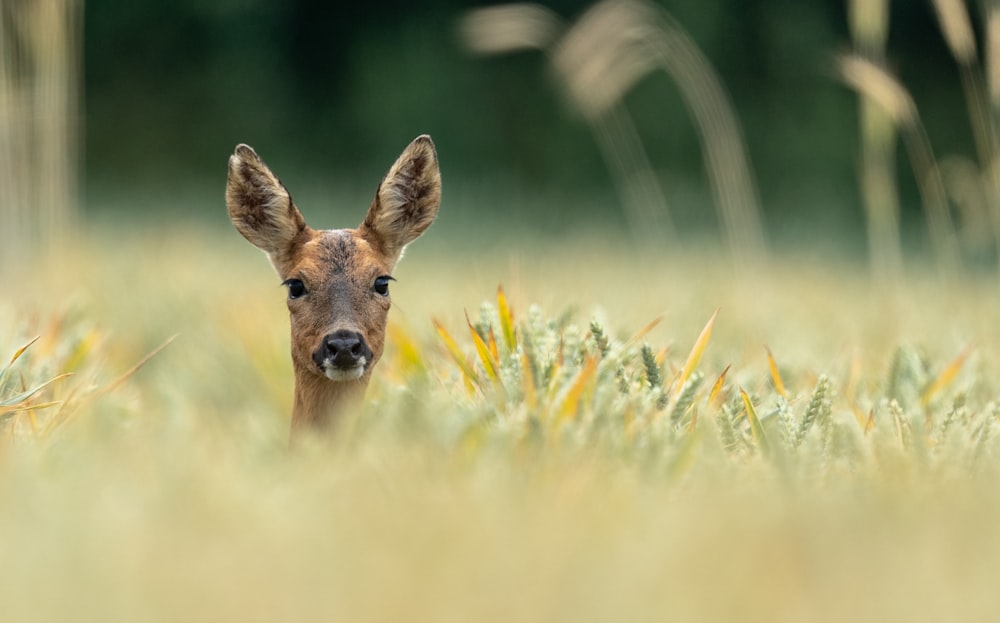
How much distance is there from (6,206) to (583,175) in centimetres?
675

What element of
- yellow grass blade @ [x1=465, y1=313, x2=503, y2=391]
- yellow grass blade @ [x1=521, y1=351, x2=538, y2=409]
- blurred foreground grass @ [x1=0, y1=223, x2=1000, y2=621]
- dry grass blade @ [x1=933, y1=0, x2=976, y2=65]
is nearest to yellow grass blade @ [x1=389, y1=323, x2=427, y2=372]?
blurred foreground grass @ [x1=0, y1=223, x2=1000, y2=621]

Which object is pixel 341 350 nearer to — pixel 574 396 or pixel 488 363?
pixel 488 363

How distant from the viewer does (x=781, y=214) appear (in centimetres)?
1013

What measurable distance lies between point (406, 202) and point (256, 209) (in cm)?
34

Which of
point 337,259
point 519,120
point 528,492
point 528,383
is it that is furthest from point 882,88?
point 519,120

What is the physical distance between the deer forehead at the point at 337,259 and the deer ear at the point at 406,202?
0.08m

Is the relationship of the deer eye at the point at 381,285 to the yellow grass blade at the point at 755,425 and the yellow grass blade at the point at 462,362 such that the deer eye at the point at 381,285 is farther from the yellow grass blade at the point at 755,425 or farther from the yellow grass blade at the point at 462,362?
the yellow grass blade at the point at 755,425

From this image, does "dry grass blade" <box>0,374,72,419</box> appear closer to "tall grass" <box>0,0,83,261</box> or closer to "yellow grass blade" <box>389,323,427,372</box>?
"yellow grass blade" <box>389,323,427,372</box>

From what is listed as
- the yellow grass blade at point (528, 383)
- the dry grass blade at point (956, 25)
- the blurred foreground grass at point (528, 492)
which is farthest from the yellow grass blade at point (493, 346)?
the dry grass blade at point (956, 25)

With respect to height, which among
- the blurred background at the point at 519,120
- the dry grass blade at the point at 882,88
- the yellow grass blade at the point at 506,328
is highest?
the blurred background at the point at 519,120

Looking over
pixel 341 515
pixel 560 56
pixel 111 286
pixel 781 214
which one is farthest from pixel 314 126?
pixel 341 515

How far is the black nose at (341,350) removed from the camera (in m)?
2.79

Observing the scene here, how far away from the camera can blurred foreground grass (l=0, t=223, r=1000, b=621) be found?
1.55 meters

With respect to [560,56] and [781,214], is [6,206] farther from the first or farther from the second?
[781,214]
